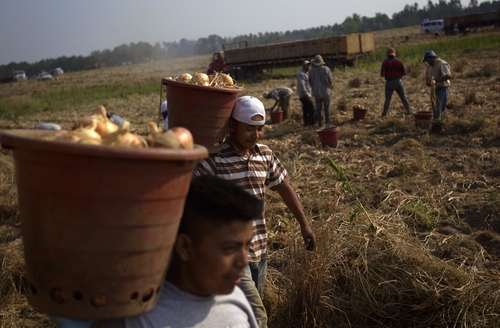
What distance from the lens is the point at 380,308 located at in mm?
3570

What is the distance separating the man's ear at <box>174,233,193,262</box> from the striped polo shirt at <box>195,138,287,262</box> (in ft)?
4.21

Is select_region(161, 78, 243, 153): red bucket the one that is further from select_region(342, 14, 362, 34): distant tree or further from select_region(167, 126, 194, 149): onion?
select_region(342, 14, 362, 34): distant tree

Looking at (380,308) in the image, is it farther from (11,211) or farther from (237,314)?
(11,211)

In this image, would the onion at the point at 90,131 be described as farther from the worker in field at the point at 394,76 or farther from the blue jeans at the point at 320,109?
the worker in field at the point at 394,76

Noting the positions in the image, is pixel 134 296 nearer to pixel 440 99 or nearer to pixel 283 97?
pixel 440 99

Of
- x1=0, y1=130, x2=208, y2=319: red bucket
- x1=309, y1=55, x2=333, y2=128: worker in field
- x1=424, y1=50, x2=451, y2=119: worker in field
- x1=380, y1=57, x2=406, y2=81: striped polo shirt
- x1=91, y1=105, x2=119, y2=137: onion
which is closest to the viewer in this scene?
x1=0, y1=130, x2=208, y2=319: red bucket

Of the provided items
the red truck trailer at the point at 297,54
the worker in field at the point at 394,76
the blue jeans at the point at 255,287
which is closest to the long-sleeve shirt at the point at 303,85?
the worker in field at the point at 394,76

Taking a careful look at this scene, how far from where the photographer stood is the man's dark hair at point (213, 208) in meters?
1.51

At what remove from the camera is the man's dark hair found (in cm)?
151

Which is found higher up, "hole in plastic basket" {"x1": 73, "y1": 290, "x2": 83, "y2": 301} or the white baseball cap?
the white baseball cap

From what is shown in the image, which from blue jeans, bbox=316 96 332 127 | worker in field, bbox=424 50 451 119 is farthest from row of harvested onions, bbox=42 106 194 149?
blue jeans, bbox=316 96 332 127

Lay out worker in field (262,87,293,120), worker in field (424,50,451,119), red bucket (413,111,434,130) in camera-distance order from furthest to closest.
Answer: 1. worker in field (262,87,293,120)
2. worker in field (424,50,451,119)
3. red bucket (413,111,434,130)

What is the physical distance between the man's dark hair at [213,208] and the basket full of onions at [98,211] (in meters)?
0.22

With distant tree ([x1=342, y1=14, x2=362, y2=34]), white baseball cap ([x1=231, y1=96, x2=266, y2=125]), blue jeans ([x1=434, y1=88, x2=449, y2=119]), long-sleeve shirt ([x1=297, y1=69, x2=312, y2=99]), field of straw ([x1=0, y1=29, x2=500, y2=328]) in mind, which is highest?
distant tree ([x1=342, y1=14, x2=362, y2=34])
